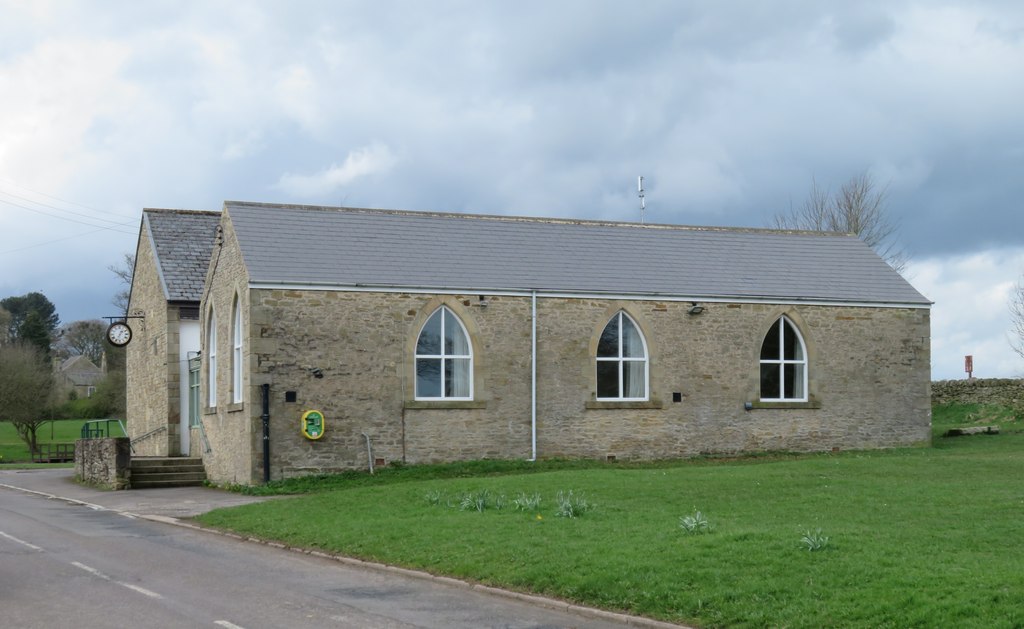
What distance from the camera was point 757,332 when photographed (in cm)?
3095

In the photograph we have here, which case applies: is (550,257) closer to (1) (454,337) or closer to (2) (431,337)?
(1) (454,337)

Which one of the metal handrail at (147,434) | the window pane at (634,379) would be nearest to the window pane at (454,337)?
the window pane at (634,379)

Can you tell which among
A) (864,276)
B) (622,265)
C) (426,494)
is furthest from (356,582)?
(864,276)

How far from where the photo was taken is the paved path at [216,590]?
1085 cm

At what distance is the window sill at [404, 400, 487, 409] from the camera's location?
2745cm

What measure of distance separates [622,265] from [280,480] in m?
11.1

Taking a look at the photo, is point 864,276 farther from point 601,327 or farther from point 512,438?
point 512,438

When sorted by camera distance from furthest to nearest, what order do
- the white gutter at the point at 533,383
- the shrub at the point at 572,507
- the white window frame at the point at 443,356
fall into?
the white gutter at the point at 533,383 < the white window frame at the point at 443,356 < the shrub at the point at 572,507

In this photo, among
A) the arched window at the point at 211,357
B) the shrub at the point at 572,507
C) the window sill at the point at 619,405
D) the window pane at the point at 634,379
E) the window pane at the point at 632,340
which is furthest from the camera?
the arched window at the point at 211,357

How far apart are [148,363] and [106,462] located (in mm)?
7664

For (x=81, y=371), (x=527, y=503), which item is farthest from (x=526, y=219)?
(x=81, y=371)

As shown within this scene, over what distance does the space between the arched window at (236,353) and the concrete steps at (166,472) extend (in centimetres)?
318

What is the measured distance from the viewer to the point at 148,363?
37.3m

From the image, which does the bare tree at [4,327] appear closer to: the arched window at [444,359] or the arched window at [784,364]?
the arched window at [444,359]
